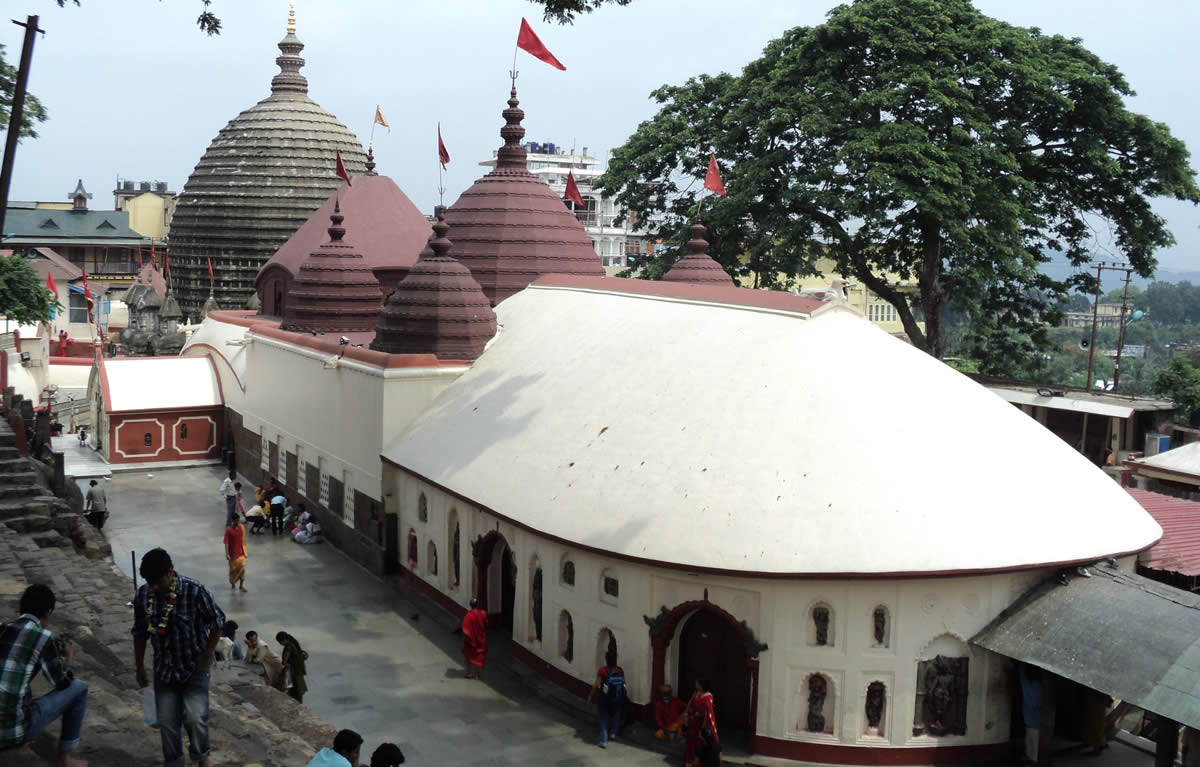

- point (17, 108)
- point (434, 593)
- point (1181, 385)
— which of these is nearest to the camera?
point (17, 108)

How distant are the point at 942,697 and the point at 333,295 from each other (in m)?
21.5

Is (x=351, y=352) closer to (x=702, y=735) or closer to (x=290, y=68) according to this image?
(x=702, y=735)

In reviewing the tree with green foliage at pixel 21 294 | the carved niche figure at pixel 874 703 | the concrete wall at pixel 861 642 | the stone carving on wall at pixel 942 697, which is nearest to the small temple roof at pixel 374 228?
the tree with green foliage at pixel 21 294

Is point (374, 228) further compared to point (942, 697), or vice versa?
point (374, 228)

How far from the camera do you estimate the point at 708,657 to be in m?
16.7

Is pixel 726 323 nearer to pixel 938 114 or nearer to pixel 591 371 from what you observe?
pixel 591 371

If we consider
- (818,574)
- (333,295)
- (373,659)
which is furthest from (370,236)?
(818,574)

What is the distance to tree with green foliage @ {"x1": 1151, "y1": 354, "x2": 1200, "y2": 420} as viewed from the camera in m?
39.2

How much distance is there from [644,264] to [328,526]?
2030cm

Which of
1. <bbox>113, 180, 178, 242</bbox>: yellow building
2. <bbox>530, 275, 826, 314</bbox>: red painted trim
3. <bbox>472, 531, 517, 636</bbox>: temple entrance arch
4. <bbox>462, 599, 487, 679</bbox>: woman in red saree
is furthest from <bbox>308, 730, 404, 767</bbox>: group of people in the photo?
<bbox>113, 180, 178, 242</bbox>: yellow building

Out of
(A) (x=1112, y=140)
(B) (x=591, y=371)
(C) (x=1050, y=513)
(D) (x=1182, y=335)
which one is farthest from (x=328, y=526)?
(D) (x=1182, y=335)

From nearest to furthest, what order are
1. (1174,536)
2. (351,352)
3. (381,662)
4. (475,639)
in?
1. (475,639)
2. (381,662)
3. (1174,536)
4. (351,352)

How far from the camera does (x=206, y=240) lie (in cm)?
5366

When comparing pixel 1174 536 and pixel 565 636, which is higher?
pixel 1174 536
